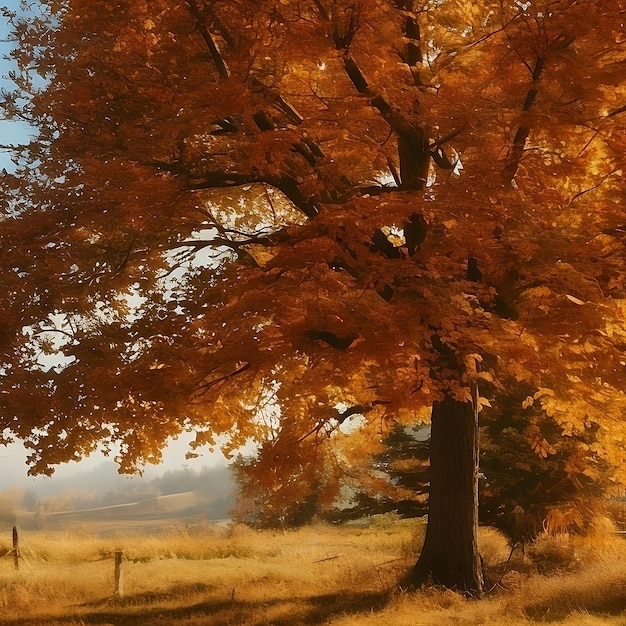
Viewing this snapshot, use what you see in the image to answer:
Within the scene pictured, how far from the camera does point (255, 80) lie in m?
9.67

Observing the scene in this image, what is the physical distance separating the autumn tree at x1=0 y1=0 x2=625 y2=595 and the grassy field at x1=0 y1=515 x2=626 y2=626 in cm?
134

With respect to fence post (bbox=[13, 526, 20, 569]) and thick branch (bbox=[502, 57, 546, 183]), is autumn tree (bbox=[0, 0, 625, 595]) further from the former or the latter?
fence post (bbox=[13, 526, 20, 569])

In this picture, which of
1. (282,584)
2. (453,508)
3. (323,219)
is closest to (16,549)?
(282,584)

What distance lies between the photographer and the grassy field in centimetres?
1054

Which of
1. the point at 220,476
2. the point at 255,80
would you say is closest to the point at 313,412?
the point at 255,80

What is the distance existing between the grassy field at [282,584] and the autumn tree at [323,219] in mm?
1344

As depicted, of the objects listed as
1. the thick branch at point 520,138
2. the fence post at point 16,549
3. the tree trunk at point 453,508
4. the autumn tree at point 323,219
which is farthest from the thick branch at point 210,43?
the fence post at point 16,549

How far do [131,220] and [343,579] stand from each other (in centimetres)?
777

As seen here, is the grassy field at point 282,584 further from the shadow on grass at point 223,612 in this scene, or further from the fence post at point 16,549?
the fence post at point 16,549

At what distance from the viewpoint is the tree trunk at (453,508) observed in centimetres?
1173

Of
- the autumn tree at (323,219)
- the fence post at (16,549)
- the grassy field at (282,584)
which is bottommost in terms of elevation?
the grassy field at (282,584)

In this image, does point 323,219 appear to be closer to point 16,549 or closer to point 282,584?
point 282,584

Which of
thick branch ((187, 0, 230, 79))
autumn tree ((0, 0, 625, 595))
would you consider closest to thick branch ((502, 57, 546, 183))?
autumn tree ((0, 0, 625, 595))

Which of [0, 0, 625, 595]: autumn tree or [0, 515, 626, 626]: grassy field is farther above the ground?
[0, 0, 625, 595]: autumn tree
